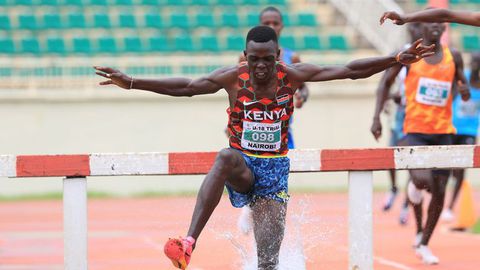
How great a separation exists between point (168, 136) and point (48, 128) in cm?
224

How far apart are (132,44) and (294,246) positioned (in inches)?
553

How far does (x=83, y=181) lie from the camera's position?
7.19m

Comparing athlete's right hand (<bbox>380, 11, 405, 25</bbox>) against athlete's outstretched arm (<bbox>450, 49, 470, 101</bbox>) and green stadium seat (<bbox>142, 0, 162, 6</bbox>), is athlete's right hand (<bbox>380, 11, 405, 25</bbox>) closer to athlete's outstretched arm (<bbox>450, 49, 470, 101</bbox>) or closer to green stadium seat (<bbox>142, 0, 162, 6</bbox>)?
athlete's outstretched arm (<bbox>450, 49, 470, 101</bbox>)


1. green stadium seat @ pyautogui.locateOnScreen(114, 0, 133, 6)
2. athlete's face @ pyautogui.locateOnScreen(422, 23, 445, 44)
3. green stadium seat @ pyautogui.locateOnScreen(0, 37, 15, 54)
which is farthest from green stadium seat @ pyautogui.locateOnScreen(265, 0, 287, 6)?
athlete's face @ pyautogui.locateOnScreen(422, 23, 445, 44)

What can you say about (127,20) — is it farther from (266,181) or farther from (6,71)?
(266,181)

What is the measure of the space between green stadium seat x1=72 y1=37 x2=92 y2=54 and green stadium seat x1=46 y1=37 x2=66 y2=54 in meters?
0.24

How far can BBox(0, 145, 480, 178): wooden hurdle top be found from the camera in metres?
7.15

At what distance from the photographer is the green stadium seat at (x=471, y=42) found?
23.5 meters

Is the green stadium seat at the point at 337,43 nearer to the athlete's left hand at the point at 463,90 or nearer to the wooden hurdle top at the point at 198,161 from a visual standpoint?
the athlete's left hand at the point at 463,90

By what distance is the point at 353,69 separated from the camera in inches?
271

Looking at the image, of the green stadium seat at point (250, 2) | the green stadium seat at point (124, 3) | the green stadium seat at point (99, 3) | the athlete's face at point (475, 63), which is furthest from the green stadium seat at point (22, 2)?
the athlete's face at point (475, 63)

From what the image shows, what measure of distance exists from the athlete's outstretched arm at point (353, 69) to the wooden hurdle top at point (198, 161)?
715 millimetres

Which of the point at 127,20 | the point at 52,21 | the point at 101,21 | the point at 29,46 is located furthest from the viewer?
the point at 127,20

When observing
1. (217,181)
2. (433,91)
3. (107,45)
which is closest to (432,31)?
(433,91)
